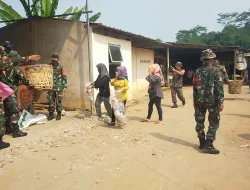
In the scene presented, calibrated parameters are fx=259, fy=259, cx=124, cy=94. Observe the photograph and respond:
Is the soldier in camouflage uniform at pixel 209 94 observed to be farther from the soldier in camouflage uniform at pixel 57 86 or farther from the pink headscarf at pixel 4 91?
the soldier in camouflage uniform at pixel 57 86

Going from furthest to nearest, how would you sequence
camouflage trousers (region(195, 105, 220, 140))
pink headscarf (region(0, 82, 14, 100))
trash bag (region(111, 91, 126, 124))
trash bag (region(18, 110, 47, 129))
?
trash bag (region(18, 110, 47, 129))
trash bag (region(111, 91, 126, 124))
pink headscarf (region(0, 82, 14, 100))
camouflage trousers (region(195, 105, 220, 140))

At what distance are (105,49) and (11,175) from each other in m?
5.91

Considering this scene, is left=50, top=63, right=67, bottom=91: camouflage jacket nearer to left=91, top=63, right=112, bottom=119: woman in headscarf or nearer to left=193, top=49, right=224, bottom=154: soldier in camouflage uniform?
left=91, top=63, right=112, bottom=119: woman in headscarf

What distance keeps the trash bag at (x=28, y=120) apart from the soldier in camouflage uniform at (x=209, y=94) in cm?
414

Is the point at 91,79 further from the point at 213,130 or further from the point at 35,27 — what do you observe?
the point at 213,130

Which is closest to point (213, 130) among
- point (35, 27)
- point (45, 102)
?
point (45, 102)

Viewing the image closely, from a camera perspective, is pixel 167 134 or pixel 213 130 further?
pixel 167 134

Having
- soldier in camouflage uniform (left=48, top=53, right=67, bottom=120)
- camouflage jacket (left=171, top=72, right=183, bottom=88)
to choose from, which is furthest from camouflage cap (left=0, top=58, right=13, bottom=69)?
camouflage jacket (left=171, top=72, right=183, bottom=88)

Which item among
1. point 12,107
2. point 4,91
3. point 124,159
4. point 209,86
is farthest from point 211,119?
point 12,107

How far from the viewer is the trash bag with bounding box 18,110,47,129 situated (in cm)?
633

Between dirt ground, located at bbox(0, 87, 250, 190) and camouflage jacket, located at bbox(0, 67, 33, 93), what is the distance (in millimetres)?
1182

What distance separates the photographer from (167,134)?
18.8ft

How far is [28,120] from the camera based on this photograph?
651 centimetres

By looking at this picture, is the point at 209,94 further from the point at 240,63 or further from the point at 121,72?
the point at 240,63
